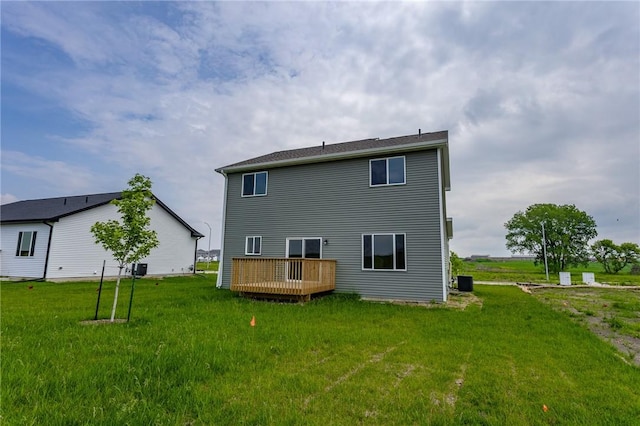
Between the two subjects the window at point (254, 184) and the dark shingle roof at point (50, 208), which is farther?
the dark shingle roof at point (50, 208)

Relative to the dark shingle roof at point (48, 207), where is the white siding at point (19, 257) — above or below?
below

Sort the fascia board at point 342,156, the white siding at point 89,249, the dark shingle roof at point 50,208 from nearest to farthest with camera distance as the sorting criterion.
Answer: the fascia board at point 342,156
the white siding at point 89,249
the dark shingle roof at point 50,208

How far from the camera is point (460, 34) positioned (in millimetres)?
10430

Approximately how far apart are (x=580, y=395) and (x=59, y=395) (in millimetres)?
5274

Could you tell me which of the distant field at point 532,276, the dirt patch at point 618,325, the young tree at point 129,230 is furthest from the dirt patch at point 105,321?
the distant field at point 532,276

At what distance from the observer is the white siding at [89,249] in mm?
15641

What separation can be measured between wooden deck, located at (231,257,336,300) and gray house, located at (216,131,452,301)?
34 mm

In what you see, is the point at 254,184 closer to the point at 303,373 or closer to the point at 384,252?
the point at 384,252

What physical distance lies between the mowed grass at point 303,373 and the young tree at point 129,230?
4.58ft

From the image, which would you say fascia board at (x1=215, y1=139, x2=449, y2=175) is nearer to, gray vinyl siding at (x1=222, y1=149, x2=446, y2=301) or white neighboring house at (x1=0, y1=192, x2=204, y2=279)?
gray vinyl siding at (x1=222, y1=149, x2=446, y2=301)

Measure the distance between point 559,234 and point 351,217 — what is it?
134 ft

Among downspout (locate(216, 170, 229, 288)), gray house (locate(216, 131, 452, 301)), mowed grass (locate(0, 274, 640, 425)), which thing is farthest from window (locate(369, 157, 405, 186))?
downspout (locate(216, 170, 229, 288))

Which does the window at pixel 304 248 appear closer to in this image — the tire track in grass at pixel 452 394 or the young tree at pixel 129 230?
the young tree at pixel 129 230

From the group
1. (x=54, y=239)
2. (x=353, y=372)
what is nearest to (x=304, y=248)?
(x=353, y=372)
